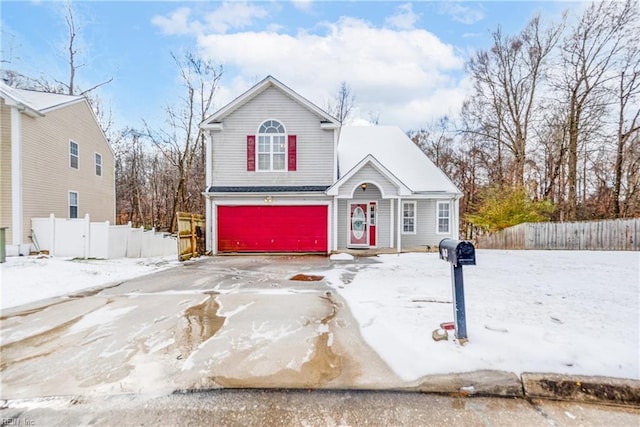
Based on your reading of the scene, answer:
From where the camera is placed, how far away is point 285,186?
1255cm

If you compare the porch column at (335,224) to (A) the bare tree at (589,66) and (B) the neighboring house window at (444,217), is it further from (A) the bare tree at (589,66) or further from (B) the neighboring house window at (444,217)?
(A) the bare tree at (589,66)

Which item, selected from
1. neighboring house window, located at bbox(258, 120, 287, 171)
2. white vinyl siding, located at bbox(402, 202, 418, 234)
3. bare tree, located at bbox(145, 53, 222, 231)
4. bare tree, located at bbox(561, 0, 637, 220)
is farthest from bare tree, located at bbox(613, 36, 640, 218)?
bare tree, located at bbox(145, 53, 222, 231)

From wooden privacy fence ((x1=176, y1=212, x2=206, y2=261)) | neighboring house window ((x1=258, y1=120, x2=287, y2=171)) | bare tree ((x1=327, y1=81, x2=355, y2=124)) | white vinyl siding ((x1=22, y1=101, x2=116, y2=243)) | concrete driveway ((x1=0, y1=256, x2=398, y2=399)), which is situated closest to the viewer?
concrete driveway ((x1=0, y1=256, x2=398, y2=399))

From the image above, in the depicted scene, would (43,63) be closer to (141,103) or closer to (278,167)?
(141,103)

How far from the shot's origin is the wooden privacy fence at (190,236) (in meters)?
10.8

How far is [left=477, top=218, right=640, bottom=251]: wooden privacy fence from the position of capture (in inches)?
408

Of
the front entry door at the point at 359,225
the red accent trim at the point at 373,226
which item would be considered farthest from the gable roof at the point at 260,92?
the red accent trim at the point at 373,226

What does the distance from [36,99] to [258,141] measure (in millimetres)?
9775

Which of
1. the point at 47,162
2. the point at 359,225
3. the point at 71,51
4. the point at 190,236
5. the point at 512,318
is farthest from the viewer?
the point at 71,51

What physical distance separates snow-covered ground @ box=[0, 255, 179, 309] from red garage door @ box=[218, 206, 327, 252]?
11.1ft

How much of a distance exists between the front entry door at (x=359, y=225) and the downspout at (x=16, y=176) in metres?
12.2

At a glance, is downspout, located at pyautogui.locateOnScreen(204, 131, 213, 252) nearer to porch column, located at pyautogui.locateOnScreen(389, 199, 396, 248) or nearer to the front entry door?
the front entry door

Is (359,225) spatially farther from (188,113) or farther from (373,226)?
(188,113)

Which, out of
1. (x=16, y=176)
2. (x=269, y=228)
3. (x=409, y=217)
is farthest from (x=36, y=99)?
(x=409, y=217)
